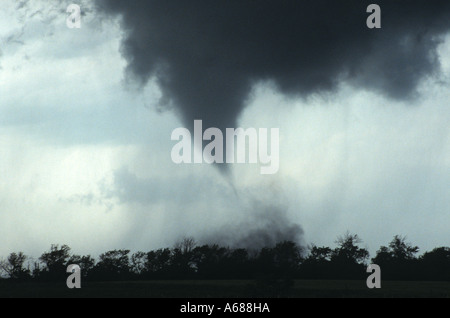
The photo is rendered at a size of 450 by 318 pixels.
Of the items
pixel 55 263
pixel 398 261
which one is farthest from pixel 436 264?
pixel 55 263

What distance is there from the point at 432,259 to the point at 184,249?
86680mm

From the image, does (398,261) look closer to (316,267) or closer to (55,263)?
(316,267)

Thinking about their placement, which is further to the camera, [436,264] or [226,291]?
[436,264]

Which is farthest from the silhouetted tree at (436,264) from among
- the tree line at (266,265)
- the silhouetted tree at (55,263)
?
the silhouetted tree at (55,263)

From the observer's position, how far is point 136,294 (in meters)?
120

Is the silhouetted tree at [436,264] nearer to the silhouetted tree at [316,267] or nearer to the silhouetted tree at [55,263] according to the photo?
the silhouetted tree at [316,267]

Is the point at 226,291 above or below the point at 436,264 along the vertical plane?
below

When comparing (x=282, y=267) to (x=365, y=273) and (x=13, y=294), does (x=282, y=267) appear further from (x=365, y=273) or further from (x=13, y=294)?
(x=13, y=294)

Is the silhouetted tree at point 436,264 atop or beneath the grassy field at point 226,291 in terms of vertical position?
atop

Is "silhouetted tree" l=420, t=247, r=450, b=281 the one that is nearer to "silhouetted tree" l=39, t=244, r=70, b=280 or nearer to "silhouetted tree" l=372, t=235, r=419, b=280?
"silhouetted tree" l=372, t=235, r=419, b=280

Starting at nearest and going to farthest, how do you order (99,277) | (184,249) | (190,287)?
(190,287), (99,277), (184,249)

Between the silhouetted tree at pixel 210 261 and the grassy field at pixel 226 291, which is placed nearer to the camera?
the grassy field at pixel 226 291
